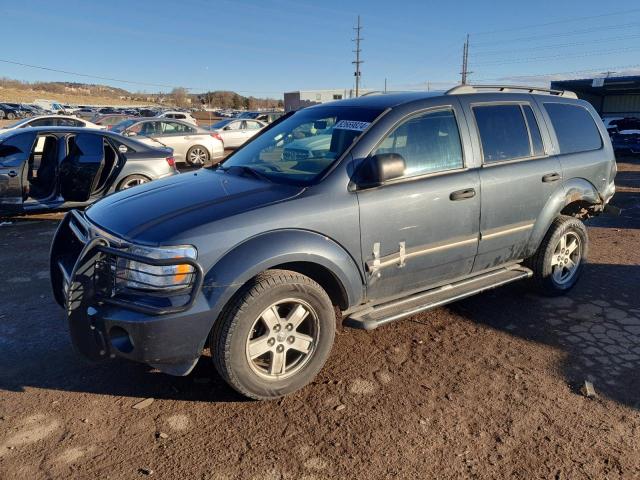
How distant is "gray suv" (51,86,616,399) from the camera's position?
2730 millimetres

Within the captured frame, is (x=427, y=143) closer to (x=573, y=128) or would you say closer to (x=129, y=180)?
(x=573, y=128)

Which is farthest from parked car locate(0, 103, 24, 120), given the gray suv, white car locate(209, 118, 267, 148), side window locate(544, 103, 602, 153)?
side window locate(544, 103, 602, 153)

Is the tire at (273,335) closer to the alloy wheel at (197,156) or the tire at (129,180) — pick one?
the tire at (129,180)

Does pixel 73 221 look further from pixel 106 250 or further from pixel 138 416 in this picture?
pixel 138 416

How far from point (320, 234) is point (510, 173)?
190cm

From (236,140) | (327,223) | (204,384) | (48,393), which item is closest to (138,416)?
(204,384)

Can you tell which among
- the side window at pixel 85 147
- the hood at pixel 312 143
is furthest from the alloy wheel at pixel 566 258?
the side window at pixel 85 147

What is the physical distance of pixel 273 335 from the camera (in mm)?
3018

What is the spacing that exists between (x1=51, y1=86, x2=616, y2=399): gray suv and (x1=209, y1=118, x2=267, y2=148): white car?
617 inches

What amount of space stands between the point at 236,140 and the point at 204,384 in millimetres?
17265

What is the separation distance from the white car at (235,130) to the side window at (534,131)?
620 inches

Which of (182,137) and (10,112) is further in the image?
(10,112)

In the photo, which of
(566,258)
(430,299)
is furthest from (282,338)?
(566,258)

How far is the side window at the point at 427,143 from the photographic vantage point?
11.6 feet
